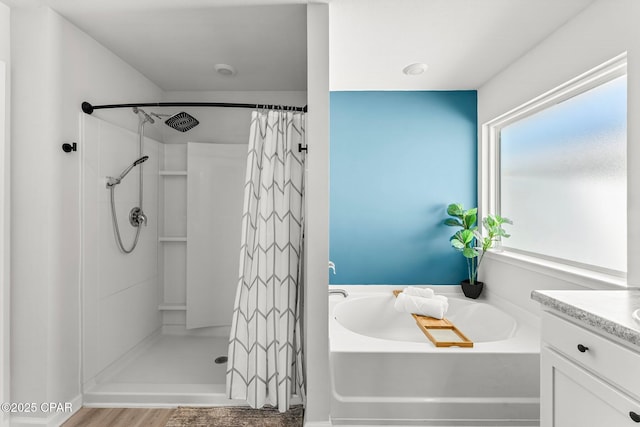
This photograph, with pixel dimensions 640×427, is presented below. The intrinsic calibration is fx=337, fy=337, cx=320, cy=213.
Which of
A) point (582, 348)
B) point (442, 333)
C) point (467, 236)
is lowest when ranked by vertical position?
point (442, 333)

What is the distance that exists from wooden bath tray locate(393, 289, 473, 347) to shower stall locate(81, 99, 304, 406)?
1.23 m

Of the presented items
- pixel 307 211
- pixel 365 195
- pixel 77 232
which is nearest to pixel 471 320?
pixel 365 195

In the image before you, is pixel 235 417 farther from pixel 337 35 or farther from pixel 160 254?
pixel 337 35

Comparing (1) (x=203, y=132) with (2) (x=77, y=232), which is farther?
(1) (x=203, y=132)

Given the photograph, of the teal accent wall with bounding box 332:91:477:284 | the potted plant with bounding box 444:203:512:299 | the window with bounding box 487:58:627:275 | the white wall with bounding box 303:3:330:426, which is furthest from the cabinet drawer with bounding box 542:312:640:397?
the teal accent wall with bounding box 332:91:477:284

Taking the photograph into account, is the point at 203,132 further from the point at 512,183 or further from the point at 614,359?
the point at 614,359

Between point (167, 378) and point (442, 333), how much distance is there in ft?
5.87

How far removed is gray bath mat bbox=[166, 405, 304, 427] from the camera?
1.81 metres

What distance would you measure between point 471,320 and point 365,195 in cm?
128

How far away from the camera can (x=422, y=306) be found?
231cm

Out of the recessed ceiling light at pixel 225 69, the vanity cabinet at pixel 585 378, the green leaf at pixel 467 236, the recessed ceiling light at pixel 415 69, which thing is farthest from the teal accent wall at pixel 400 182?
the vanity cabinet at pixel 585 378

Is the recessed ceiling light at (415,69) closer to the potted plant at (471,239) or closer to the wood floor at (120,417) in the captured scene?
the potted plant at (471,239)

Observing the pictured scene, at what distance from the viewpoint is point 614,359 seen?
0.92 m

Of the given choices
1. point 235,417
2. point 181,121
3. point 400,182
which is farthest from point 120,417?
point 400,182
